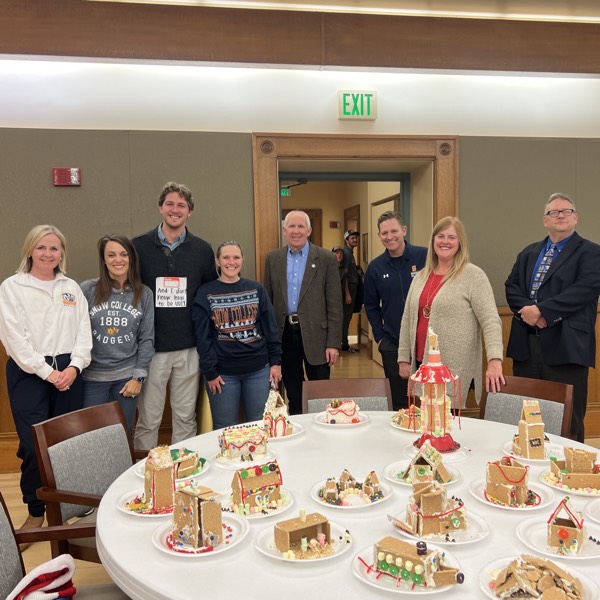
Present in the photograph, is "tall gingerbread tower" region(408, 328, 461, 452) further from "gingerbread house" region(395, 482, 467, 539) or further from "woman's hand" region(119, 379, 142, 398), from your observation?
"woman's hand" region(119, 379, 142, 398)

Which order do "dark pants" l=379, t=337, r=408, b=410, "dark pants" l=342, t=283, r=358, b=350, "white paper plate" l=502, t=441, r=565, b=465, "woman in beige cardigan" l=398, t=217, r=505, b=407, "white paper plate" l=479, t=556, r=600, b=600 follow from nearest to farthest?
"white paper plate" l=479, t=556, r=600, b=600 → "white paper plate" l=502, t=441, r=565, b=465 → "woman in beige cardigan" l=398, t=217, r=505, b=407 → "dark pants" l=379, t=337, r=408, b=410 → "dark pants" l=342, t=283, r=358, b=350

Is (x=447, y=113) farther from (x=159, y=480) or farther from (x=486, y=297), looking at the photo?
(x=159, y=480)

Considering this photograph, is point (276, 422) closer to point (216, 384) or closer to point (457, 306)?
point (216, 384)

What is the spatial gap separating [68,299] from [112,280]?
0.91ft

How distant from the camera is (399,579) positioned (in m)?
1.13

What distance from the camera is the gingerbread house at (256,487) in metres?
1.46

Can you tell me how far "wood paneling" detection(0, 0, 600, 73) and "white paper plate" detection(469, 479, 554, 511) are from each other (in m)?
3.27

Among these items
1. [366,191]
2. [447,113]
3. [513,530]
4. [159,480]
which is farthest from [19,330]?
[366,191]

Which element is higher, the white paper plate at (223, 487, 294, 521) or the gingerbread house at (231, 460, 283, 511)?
the gingerbread house at (231, 460, 283, 511)

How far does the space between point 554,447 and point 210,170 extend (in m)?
3.11

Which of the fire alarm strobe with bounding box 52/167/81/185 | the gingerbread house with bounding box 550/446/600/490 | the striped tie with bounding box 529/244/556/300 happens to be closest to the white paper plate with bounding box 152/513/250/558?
the gingerbread house with bounding box 550/446/600/490

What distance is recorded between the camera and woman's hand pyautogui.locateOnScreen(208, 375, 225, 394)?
10.3 ft

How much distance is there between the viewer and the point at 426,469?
5.01ft

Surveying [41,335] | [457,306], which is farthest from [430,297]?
[41,335]
